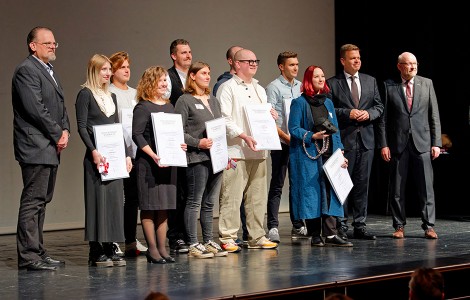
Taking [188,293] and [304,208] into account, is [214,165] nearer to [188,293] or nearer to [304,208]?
[304,208]

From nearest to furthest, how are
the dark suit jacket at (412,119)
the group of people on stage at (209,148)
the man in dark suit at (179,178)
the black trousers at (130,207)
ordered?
the group of people on stage at (209,148) < the black trousers at (130,207) < the man in dark suit at (179,178) < the dark suit jacket at (412,119)

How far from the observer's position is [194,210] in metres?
6.14

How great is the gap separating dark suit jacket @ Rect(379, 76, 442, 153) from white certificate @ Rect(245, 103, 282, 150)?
121cm

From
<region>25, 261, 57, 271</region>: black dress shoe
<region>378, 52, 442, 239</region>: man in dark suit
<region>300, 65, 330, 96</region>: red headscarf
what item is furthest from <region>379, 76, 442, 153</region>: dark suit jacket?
<region>25, 261, 57, 271</region>: black dress shoe

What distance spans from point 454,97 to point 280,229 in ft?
8.55

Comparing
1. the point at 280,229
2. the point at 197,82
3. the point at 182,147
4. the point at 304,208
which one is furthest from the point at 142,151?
the point at 280,229

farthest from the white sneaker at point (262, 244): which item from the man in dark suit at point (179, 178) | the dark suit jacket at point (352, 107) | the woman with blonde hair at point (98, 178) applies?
the woman with blonde hair at point (98, 178)

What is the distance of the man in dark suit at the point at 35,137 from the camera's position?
5.64 meters

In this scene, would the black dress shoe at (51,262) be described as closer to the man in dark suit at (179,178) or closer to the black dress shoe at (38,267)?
the black dress shoe at (38,267)

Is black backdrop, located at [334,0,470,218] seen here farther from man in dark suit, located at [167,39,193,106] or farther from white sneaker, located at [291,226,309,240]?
man in dark suit, located at [167,39,193,106]

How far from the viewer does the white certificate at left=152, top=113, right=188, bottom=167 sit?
19.1 ft

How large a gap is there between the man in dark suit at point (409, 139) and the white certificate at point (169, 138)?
82.4 inches

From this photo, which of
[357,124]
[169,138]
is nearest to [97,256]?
[169,138]

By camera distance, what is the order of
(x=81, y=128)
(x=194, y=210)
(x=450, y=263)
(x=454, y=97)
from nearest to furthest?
(x=450, y=263) < (x=81, y=128) < (x=194, y=210) < (x=454, y=97)
